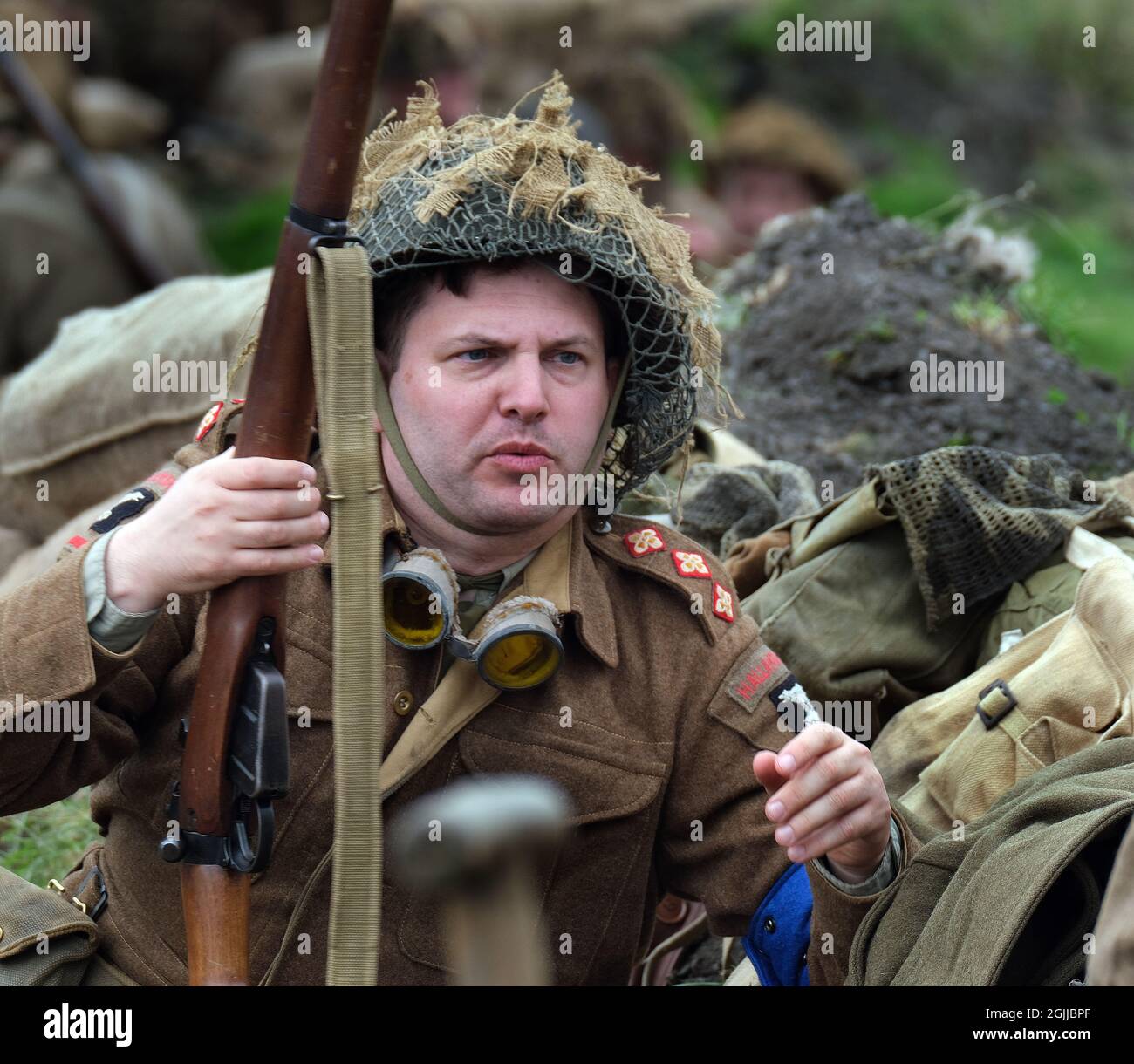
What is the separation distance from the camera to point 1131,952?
5.52 feet

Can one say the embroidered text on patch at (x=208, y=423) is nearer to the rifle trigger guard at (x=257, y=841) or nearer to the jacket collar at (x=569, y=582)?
the jacket collar at (x=569, y=582)

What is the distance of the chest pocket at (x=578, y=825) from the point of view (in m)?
2.71

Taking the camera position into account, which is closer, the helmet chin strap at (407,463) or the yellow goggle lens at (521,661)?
the yellow goggle lens at (521,661)

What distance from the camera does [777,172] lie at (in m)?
10.2

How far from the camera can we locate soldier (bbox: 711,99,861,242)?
1002 centimetres

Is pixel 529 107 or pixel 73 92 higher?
pixel 73 92

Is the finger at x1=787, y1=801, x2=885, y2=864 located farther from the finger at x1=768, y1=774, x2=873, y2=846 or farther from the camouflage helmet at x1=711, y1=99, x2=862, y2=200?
the camouflage helmet at x1=711, y1=99, x2=862, y2=200

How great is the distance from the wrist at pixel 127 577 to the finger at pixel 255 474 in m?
0.19

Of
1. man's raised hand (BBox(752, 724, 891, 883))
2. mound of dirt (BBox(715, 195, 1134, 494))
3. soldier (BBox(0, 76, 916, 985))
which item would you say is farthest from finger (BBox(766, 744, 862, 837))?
mound of dirt (BBox(715, 195, 1134, 494))

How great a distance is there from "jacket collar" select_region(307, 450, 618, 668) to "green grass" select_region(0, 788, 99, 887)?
1.50 meters

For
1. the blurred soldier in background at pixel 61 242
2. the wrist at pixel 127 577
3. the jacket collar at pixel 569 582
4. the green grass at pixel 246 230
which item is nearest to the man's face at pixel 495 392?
the jacket collar at pixel 569 582

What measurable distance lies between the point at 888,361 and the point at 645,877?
8.26 ft
